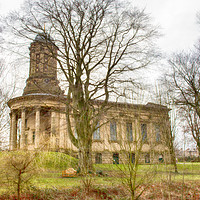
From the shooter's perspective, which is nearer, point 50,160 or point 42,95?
point 50,160

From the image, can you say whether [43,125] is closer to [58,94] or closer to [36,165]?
[58,94]

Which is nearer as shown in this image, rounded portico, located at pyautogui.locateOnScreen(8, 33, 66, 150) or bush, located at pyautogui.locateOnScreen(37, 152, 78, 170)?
bush, located at pyautogui.locateOnScreen(37, 152, 78, 170)

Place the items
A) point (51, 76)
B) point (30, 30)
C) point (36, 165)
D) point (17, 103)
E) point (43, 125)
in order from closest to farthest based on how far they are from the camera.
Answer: point (36, 165) → point (30, 30) → point (51, 76) → point (17, 103) → point (43, 125)

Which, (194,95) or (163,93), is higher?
(194,95)

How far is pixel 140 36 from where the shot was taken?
17.2 meters

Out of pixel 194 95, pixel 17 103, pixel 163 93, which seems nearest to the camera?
pixel 163 93

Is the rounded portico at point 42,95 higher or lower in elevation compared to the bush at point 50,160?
higher

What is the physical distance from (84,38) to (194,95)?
35.0ft

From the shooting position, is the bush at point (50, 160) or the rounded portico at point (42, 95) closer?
the bush at point (50, 160)

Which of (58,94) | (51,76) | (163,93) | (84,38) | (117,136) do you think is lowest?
(117,136)

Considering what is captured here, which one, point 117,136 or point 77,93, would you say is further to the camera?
point 77,93

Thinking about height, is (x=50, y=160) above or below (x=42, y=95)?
below

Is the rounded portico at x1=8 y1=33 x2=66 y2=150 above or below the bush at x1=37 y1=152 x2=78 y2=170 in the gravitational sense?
above

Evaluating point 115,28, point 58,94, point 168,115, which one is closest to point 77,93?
point 58,94
